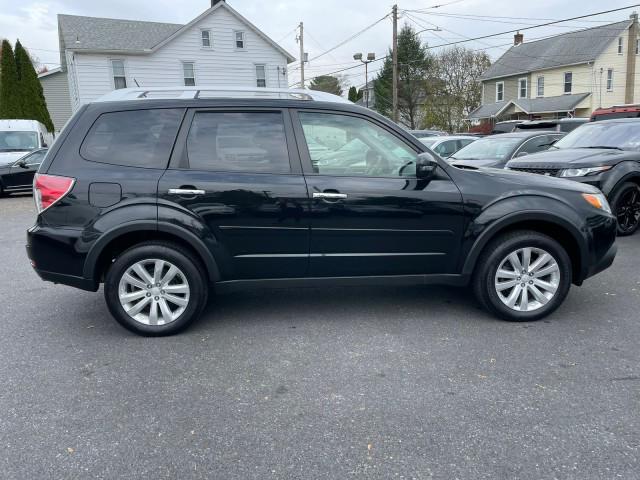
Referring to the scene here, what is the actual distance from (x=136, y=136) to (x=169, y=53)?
28.7m

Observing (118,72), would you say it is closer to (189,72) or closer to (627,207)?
(189,72)

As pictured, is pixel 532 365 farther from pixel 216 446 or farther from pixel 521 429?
pixel 216 446

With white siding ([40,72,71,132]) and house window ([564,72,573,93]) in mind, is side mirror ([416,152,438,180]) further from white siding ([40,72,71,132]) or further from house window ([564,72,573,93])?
house window ([564,72,573,93])

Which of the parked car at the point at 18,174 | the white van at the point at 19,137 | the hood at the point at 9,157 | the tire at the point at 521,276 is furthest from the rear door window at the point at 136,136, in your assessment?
the white van at the point at 19,137

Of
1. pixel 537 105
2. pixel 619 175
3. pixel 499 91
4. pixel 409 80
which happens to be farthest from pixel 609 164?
pixel 409 80

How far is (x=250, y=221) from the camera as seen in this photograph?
3.86 metres

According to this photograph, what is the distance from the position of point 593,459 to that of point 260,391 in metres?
1.83

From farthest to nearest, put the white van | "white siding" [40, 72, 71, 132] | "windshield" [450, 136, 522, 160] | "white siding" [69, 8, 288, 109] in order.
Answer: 1. "white siding" [40, 72, 71, 132]
2. "white siding" [69, 8, 288, 109]
3. the white van
4. "windshield" [450, 136, 522, 160]

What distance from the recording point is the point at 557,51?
1500 inches

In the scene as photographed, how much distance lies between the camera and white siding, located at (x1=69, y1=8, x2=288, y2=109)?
28.6 metres

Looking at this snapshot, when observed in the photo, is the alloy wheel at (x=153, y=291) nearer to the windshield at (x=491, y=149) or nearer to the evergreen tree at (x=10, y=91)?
the windshield at (x=491, y=149)

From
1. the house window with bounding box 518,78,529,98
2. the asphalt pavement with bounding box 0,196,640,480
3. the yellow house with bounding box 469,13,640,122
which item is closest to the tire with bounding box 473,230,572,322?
the asphalt pavement with bounding box 0,196,640,480

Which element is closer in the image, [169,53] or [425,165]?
[425,165]

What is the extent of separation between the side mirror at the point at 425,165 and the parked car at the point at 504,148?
5318mm
